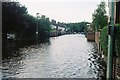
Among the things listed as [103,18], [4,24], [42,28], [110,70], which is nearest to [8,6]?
[4,24]

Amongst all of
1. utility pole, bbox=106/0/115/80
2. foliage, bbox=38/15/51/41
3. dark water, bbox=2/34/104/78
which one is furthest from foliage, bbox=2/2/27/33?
utility pole, bbox=106/0/115/80

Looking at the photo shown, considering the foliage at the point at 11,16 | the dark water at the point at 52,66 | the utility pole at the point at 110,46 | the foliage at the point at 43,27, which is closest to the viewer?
the utility pole at the point at 110,46

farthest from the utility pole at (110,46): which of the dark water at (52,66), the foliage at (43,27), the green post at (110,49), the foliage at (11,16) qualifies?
the foliage at (43,27)

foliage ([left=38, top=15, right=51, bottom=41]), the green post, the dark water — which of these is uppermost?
foliage ([left=38, top=15, right=51, bottom=41])

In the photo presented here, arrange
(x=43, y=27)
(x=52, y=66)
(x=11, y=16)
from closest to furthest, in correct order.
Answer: (x=52, y=66) → (x=11, y=16) → (x=43, y=27)

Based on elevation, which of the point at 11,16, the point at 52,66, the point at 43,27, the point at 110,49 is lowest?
the point at 52,66

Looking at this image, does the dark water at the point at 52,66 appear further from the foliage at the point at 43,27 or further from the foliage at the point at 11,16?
the foliage at the point at 43,27

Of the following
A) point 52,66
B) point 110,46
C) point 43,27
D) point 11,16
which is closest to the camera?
point 110,46

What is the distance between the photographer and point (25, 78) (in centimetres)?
1434

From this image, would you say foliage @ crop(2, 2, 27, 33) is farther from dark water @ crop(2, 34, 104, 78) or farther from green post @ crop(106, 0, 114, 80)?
green post @ crop(106, 0, 114, 80)

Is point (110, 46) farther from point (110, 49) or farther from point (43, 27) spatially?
point (43, 27)

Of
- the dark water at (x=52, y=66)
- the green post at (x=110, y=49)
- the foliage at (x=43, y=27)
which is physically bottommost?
the dark water at (x=52, y=66)

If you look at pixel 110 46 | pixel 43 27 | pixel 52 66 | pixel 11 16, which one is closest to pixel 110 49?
pixel 110 46

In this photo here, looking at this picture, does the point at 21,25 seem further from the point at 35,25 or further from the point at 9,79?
the point at 9,79
